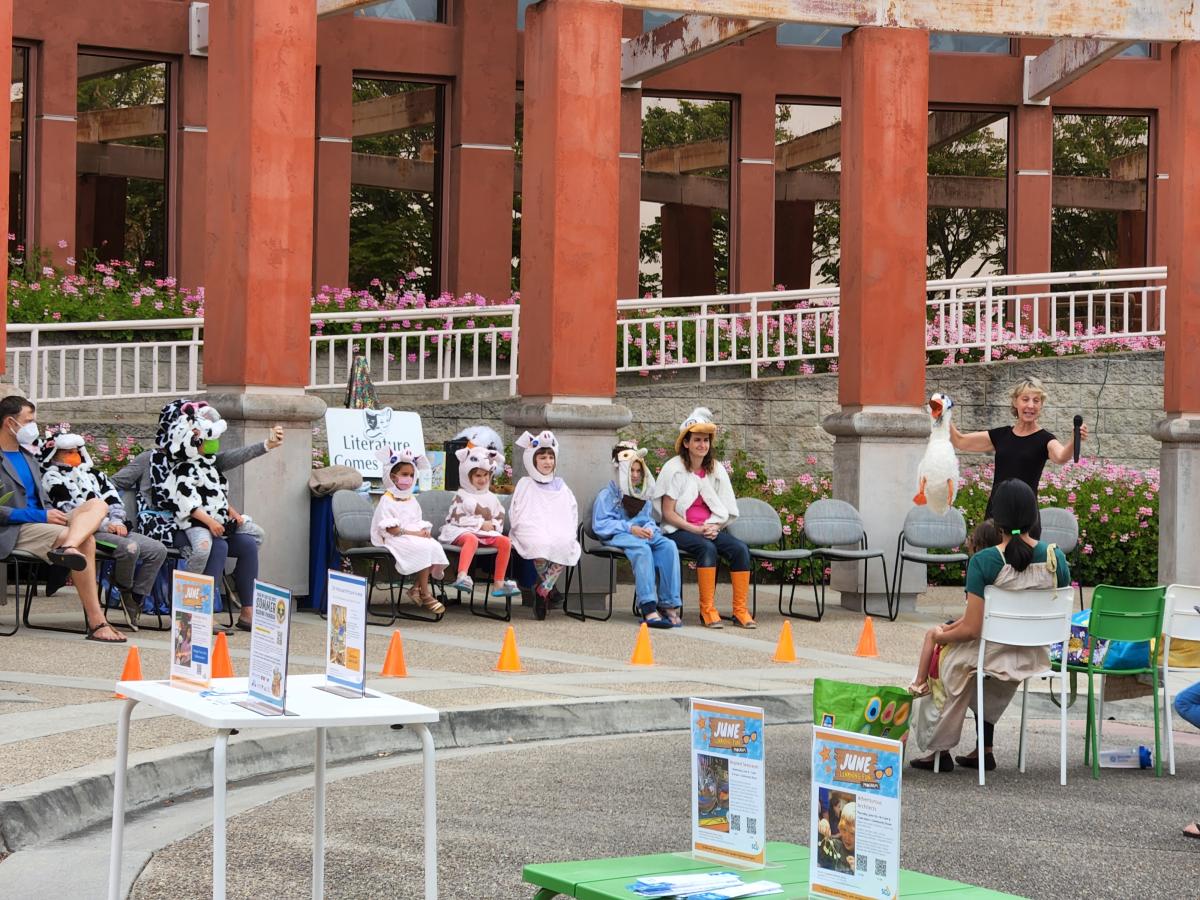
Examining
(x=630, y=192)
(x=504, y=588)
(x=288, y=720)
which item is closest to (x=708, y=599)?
(x=504, y=588)

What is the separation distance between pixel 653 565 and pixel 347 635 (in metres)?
8.94

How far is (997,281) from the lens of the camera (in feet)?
70.4

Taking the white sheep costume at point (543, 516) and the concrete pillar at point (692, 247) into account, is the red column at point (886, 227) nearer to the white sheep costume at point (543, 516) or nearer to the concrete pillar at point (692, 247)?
the white sheep costume at point (543, 516)

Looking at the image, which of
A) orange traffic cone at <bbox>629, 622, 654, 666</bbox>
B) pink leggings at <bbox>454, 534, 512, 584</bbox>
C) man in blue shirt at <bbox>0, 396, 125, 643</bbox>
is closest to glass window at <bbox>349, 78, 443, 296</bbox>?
pink leggings at <bbox>454, 534, 512, 584</bbox>

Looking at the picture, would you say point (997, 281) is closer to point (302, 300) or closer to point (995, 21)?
point (995, 21)

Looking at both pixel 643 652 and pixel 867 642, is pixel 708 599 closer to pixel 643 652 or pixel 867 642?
pixel 867 642

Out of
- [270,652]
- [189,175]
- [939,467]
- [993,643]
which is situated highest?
[189,175]

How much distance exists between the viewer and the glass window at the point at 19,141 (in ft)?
72.6

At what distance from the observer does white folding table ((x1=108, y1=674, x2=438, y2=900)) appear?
16.0 feet

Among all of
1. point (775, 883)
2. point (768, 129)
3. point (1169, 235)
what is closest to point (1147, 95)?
point (768, 129)

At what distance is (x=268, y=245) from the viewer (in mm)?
14406

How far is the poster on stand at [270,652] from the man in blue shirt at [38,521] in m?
6.94

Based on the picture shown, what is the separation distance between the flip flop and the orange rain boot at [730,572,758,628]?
5.06 meters

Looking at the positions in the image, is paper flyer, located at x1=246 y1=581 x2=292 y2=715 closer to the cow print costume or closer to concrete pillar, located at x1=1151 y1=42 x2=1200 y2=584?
the cow print costume
